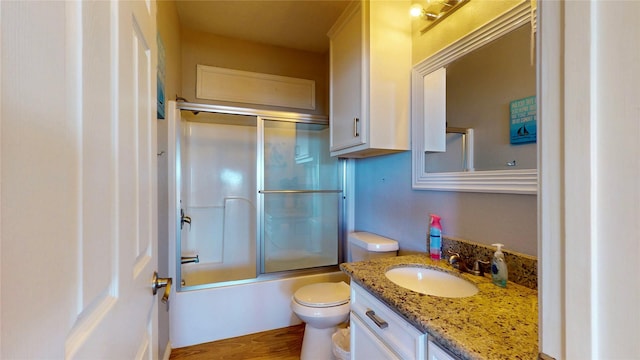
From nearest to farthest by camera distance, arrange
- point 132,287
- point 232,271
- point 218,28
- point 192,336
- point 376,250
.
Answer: point 132,287
point 376,250
point 192,336
point 218,28
point 232,271

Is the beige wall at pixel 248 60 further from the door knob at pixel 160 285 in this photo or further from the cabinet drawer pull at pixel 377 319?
the cabinet drawer pull at pixel 377 319

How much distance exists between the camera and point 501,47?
1158mm

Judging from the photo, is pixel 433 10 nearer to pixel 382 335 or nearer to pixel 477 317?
pixel 477 317

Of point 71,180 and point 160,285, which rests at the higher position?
point 71,180

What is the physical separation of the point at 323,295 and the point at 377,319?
0.79 metres

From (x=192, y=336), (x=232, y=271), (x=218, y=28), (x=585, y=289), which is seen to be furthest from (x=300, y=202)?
(x=585, y=289)

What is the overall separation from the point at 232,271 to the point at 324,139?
1.69 meters

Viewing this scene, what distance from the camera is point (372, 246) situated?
1.73 m

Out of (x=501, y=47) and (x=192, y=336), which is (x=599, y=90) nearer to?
(x=501, y=47)

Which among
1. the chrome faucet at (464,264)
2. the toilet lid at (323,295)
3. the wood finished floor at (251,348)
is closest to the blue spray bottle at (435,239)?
the chrome faucet at (464,264)

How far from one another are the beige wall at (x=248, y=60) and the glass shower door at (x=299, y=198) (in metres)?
0.43

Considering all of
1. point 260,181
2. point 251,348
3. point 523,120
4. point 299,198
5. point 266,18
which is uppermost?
point 266,18

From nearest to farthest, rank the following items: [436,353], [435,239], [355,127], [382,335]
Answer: [436,353] → [382,335] → [435,239] → [355,127]

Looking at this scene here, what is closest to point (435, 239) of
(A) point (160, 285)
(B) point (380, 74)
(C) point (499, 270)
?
(C) point (499, 270)
